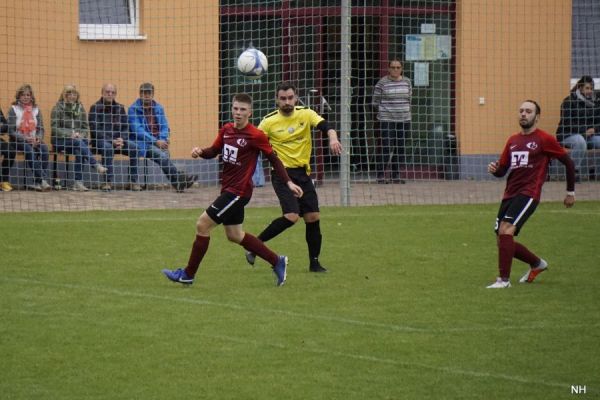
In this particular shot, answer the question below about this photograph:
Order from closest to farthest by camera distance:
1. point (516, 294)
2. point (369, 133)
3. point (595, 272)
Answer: point (516, 294), point (595, 272), point (369, 133)

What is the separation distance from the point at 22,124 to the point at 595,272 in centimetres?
965

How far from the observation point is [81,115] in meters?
18.7

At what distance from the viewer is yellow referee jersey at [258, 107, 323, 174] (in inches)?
483

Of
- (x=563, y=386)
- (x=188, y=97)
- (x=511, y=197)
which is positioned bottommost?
(x=563, y=386)

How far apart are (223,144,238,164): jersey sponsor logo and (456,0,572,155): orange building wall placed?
10.2m

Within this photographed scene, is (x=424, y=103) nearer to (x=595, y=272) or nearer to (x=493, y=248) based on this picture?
(x=493, y=248)

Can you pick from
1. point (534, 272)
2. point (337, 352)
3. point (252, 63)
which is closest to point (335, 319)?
point (337, 352)

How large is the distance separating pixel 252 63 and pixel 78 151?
290cm

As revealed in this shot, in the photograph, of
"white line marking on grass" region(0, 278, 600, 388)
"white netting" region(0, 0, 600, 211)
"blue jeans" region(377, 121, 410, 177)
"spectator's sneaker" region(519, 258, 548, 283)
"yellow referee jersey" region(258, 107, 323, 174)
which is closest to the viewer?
"white line marking on grass" region(0, 278, 600, 388)

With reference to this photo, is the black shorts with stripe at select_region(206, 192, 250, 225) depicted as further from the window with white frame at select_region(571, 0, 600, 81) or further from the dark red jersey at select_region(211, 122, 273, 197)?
the window with white frame at select_region(571, 0, 600, 81)

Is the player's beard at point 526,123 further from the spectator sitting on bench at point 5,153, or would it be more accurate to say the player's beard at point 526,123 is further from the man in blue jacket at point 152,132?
the spectator sitting on bench at point 5,153

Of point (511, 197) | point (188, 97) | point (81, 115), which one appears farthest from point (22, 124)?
point (511, 197)

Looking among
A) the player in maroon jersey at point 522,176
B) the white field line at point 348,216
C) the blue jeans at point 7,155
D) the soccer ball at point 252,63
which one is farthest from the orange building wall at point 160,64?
the player in maroon jersey at point 522,176

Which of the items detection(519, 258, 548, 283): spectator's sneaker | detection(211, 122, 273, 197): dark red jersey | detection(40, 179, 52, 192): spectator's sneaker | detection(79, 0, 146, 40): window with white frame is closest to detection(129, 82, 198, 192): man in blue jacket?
detection(79, 0, 146, 40): window with white frame
